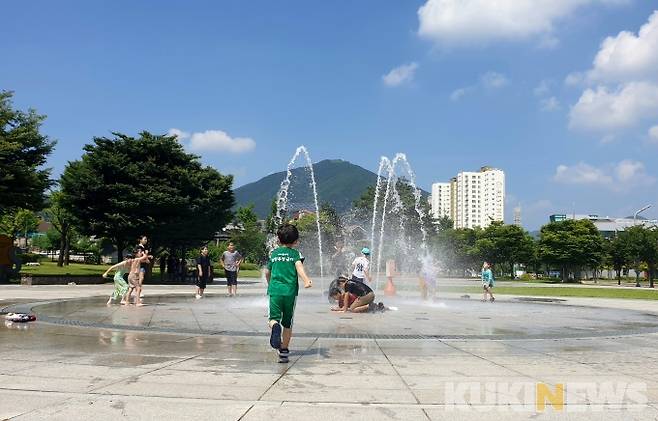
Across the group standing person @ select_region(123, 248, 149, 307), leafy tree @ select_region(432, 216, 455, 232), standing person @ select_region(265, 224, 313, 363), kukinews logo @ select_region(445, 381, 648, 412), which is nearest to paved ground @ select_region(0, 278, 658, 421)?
kukinews logo @ select_region(445, 381, 648, 412)

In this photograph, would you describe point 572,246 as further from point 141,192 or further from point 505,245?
point 141,192

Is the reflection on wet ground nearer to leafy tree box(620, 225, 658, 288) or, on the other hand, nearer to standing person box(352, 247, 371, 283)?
standing person box(352, 247, 371, 283)

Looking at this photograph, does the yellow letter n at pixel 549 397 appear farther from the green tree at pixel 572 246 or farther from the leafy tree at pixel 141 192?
the green tree at pixel 572 246

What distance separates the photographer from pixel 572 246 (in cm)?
8031

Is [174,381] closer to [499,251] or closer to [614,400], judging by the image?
[614,400]

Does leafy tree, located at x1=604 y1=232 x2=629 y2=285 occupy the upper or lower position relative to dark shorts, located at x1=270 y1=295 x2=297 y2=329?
upper

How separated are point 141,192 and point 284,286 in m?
31.6

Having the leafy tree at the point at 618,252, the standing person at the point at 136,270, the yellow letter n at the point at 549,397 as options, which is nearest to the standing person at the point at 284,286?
the yellow letter n at the point at 549,397

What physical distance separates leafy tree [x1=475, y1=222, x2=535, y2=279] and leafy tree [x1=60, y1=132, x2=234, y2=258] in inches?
2254

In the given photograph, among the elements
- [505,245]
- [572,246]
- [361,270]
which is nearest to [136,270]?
[361,270]

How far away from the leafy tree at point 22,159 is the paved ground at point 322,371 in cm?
2658

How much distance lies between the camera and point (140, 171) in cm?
3869

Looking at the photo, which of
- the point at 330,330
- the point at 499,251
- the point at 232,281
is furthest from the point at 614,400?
the point at 499,251

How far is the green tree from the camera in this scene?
80.4 metres
